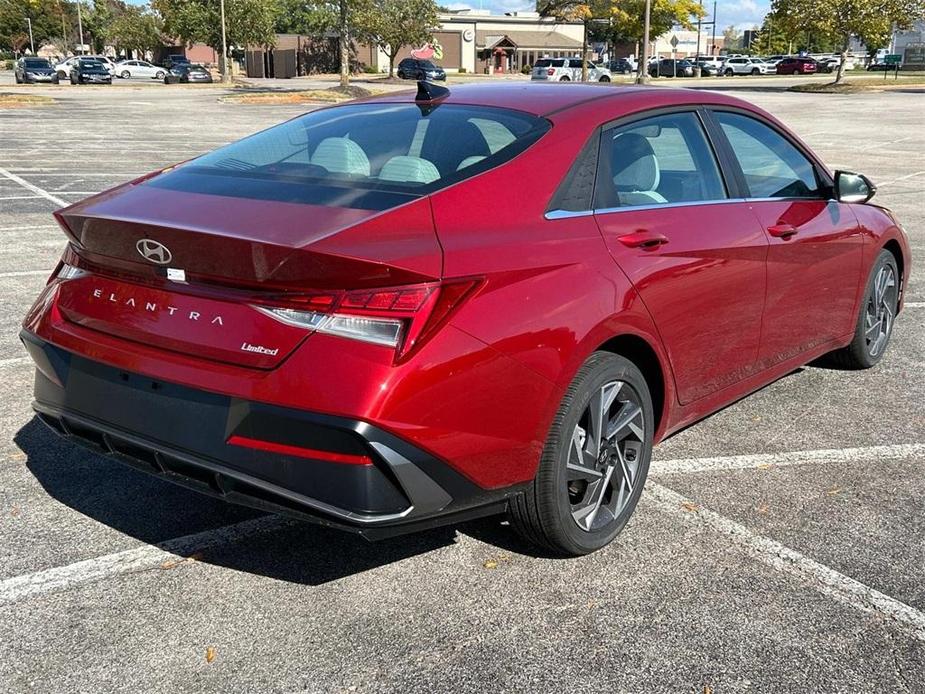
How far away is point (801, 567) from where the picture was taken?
11.4 feet

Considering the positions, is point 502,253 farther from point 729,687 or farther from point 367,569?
point 729,687

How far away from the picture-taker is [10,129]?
74.6 ft

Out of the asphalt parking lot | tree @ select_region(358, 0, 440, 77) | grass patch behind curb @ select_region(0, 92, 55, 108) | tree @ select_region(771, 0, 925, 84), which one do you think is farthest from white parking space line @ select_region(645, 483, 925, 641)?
tree @ select_region(358, 0, 440, 77)

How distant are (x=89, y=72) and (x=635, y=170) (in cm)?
5674

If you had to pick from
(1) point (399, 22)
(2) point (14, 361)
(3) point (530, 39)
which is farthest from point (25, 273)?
(3) point (530, 39)

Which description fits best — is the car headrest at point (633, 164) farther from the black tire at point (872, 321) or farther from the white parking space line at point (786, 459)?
the black tire at point (872, 321)

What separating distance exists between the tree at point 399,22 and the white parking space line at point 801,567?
6187cm

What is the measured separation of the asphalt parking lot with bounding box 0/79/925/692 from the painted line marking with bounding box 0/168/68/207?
7.57 m

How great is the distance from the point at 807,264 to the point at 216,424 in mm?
3038

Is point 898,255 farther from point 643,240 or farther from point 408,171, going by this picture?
point 408,171

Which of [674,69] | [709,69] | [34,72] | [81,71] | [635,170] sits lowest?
[635,170]

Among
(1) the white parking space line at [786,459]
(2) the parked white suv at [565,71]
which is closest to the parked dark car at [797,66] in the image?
(2) the parked white suv at [565,71]

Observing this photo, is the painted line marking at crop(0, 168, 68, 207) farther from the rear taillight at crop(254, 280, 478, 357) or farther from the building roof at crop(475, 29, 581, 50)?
the building roof at crop(475, 29, 581, 50)

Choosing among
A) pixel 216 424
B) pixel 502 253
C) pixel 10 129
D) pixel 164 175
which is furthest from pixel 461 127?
pixel 10 129
